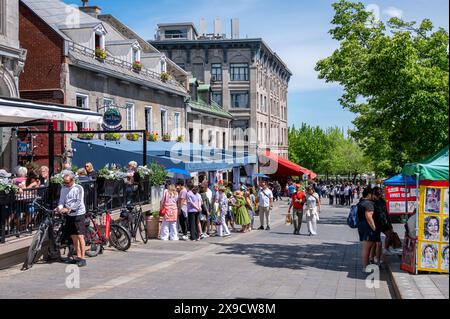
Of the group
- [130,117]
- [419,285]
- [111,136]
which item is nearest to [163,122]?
[130,117]

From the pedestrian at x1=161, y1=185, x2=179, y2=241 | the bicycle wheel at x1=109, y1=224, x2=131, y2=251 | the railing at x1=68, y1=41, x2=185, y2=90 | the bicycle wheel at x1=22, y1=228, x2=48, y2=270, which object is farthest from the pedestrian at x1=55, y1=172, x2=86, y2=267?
the railing at x1=68, y1=41, x2=185, y2=90

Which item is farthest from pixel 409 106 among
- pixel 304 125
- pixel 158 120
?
pixel 304 125

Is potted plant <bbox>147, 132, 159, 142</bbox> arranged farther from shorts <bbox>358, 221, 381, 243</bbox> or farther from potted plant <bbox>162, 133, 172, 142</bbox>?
shorts <bbox>358, 221, 381, 243</bbox>

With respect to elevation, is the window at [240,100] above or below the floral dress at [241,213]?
above

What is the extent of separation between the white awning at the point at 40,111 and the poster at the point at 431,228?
7576mm

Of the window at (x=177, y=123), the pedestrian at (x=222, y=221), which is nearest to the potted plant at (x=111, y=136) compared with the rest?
the pedestrian at (x=222, y=221)

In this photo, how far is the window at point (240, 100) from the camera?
53.2 metres

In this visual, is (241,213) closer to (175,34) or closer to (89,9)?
(89,9)

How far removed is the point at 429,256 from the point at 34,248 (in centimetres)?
714

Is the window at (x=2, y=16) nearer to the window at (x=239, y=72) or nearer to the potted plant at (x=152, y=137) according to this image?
A: the potted plant at (x=152, y=137)

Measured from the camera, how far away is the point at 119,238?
1298 centimetres

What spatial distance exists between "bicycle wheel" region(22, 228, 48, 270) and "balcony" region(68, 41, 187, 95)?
38.2 ft
